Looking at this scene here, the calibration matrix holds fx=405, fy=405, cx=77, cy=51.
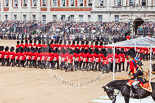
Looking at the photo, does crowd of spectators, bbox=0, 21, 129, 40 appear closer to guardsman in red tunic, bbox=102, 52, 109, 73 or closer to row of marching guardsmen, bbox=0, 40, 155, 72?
row of marching guardsmen, bbox=0, 40, 155, 72

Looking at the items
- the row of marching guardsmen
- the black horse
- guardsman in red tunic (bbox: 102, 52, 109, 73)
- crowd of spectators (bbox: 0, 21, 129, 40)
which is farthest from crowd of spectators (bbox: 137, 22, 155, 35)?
the black horse

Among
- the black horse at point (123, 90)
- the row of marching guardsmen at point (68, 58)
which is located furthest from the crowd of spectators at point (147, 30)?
the black horse at point (123, 90)

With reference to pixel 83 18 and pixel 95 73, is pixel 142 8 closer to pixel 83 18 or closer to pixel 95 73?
pixel 83 18

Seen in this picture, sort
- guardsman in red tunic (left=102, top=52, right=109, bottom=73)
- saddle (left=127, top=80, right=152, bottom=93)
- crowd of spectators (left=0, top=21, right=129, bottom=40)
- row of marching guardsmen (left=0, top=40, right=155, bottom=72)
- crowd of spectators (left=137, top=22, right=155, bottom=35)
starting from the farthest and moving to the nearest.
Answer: crowd of spectators (left=0, top=21, right=129, bottom=40)
crowd of spectators (left=137, top=22, right=155, bottom=35)
row of marching guardsmen (left=0, top=40, right=155, bottom=72)
guardsman in red tunic (left=102, top=52, right=109, bottom=73)
saddle (left=127, top=80, right=152, bottom=93)

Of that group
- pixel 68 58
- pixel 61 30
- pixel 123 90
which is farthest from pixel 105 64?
pixel 61 30

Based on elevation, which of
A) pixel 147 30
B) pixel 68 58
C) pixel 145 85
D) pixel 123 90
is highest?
pixel 147 30

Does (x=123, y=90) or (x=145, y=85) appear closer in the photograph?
(x=145, y=85)

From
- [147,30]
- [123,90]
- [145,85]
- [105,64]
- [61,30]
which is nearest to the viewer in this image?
[145,85]

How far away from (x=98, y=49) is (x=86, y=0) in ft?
87.3

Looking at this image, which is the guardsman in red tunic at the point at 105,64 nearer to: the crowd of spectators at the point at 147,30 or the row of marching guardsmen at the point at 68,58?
the row of marching guardsmen at the point at 68,58

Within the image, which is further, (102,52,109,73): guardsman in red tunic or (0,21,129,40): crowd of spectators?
(0,21,129,40): crowd of spectators

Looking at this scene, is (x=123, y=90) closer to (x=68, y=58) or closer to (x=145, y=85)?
(x=145, y=85)

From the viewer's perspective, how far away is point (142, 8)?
147ft

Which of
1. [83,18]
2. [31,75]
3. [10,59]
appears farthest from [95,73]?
[83,18]
